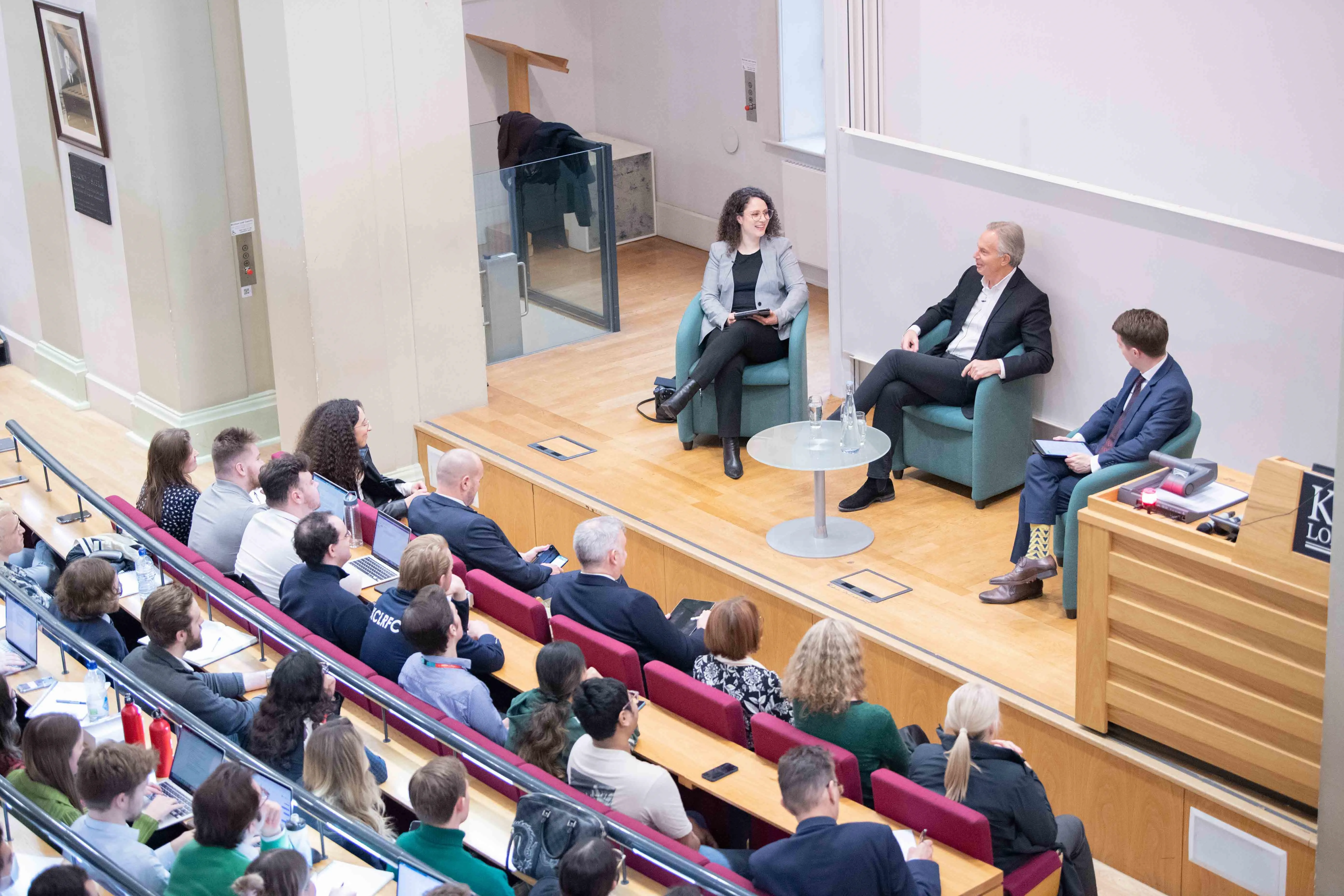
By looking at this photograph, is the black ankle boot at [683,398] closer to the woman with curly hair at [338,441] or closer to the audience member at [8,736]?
the woman with curly hair at [338,441]

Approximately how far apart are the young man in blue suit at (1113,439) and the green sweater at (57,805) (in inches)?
121

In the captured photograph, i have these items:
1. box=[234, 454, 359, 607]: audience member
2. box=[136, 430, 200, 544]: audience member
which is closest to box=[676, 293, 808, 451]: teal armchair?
box=[234, 454, 359, 607]: audience member

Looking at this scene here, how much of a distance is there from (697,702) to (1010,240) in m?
2.70

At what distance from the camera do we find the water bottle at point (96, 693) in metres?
4.38

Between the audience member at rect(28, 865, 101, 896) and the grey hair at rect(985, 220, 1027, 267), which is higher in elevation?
the grey hair at rect(985, 220, 1027, 267)

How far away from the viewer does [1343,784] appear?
12.8ft

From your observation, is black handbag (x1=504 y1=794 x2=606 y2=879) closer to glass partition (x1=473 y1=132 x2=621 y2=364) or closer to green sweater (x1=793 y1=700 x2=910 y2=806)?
green sweater (x1=793 y1=700 x2=910 y2=806)

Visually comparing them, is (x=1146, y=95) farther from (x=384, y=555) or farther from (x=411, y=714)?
(x=411, y=714)

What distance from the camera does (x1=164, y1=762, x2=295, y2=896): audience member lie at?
3303 mm

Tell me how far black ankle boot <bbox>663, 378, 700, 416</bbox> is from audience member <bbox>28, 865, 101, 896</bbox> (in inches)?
162

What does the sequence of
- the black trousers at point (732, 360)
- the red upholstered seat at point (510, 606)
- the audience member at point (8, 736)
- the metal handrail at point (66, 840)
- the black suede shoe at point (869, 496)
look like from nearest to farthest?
the metal handrail at point (66, 840), the audience member at point (8, 736), the red upholstered seat at point (510, 606), the black suede shoe at point (869, 496), the black trousers at point (732, 360)

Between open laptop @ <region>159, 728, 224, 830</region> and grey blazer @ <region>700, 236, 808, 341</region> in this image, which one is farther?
grey blazer @ <region>700, 236, 808, 341</region>

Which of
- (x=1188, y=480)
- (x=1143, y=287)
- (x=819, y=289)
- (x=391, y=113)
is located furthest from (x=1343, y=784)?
(x=819, y=289)

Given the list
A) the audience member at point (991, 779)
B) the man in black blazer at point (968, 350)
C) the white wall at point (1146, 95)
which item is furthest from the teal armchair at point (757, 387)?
the audience member at point (991, 779)
